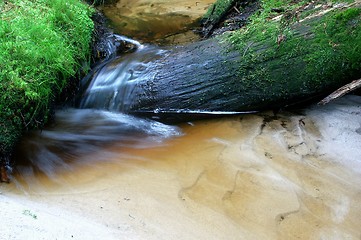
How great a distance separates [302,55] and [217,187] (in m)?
1.87

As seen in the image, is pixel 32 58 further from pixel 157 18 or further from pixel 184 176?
pixel 157 18

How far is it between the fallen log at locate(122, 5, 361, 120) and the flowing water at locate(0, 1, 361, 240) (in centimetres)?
23

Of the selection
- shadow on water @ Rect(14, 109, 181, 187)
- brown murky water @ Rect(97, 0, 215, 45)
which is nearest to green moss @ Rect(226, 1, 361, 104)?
shadow on water @ Rect(14, 109, 181, 187)

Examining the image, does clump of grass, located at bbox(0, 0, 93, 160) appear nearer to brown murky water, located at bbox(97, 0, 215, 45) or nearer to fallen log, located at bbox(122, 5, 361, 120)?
fallen log, located at bbox(122, 5, 361, 120)

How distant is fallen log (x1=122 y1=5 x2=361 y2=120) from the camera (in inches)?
160

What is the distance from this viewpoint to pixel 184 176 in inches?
139

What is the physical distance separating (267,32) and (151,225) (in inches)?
107

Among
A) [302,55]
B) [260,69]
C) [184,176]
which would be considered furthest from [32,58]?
[302,55]

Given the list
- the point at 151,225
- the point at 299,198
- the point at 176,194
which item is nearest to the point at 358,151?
the point at 299,198

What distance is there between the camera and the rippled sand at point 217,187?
2.76 m

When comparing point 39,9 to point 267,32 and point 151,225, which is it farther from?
point 151,225

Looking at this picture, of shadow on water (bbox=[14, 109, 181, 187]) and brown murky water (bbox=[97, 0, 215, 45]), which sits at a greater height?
brown murky water (bbox=[97, 0, 215, 45])

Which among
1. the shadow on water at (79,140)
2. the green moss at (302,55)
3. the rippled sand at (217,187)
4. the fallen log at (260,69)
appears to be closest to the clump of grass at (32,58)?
the shadow on water at (79,140)

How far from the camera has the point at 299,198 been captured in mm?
3254
